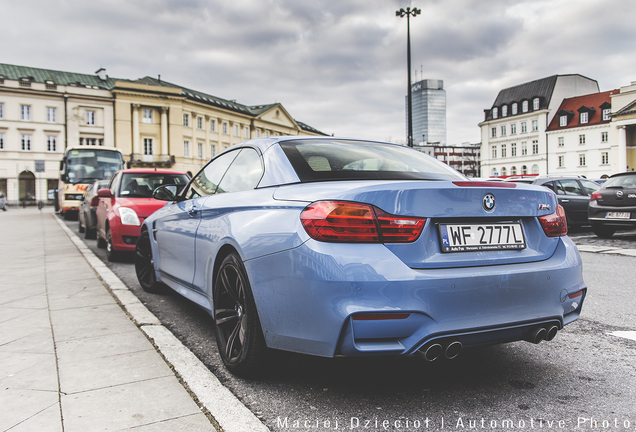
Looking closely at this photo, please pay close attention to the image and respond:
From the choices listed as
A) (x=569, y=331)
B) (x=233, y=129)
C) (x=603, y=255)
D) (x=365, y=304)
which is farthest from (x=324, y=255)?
(x=233, y=129)

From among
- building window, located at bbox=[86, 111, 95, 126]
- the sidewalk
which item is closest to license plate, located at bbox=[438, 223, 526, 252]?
the sidewalk

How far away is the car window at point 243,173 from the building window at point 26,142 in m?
62.0

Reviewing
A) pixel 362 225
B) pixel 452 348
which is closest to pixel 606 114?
pixel 452 348

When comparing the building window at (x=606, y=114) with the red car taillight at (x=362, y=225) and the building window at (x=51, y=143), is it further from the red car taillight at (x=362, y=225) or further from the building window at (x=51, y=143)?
the red car taillight at (x=362, y=225)

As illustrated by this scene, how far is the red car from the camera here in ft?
26.0

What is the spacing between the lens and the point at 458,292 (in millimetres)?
2199

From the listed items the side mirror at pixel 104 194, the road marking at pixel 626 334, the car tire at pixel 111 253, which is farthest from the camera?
the side mirror at pixel 104 194

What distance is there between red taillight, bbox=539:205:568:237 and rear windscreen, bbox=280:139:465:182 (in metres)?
0.54

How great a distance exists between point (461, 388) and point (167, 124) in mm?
66471

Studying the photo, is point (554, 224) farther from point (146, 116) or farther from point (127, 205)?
point (146, 116)

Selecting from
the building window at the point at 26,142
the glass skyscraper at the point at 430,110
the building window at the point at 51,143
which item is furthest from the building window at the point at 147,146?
the glass skyscraper at the point at 430,110

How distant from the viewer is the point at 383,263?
2.15 metres

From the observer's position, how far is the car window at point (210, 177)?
375 cm

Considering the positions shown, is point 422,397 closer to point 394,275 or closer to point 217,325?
point 394,275
